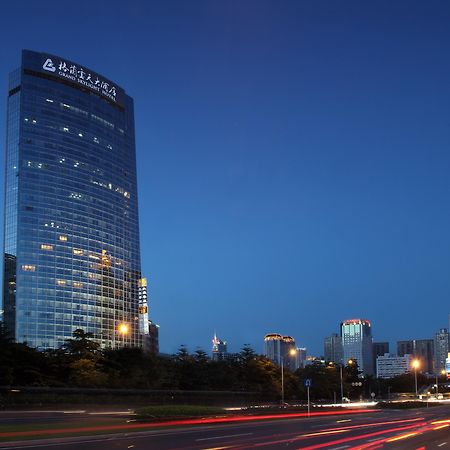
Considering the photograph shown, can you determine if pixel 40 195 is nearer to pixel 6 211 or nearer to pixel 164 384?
pixel 6 211

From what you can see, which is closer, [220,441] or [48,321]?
[220,441]

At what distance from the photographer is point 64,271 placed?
194750mm

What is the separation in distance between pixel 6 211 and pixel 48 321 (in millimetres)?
34167

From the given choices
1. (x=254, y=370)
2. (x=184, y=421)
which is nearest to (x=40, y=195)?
(x=254, y=370)

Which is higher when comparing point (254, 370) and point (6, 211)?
point (6, 211)

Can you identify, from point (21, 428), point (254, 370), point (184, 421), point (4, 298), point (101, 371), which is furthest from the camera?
point (4, 298)

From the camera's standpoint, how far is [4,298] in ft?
608

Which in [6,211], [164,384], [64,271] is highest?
[6,211]

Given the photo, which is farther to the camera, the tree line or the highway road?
the tree line

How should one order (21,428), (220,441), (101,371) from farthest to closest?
(101,371) < (21,428) < (220,441)

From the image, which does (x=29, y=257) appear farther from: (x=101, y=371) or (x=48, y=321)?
(x=101, y=371)

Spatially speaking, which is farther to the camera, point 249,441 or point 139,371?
point 139,371

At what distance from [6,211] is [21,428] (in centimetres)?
16559

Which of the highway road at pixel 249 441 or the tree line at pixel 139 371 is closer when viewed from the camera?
the highway road at pixel 249 441
